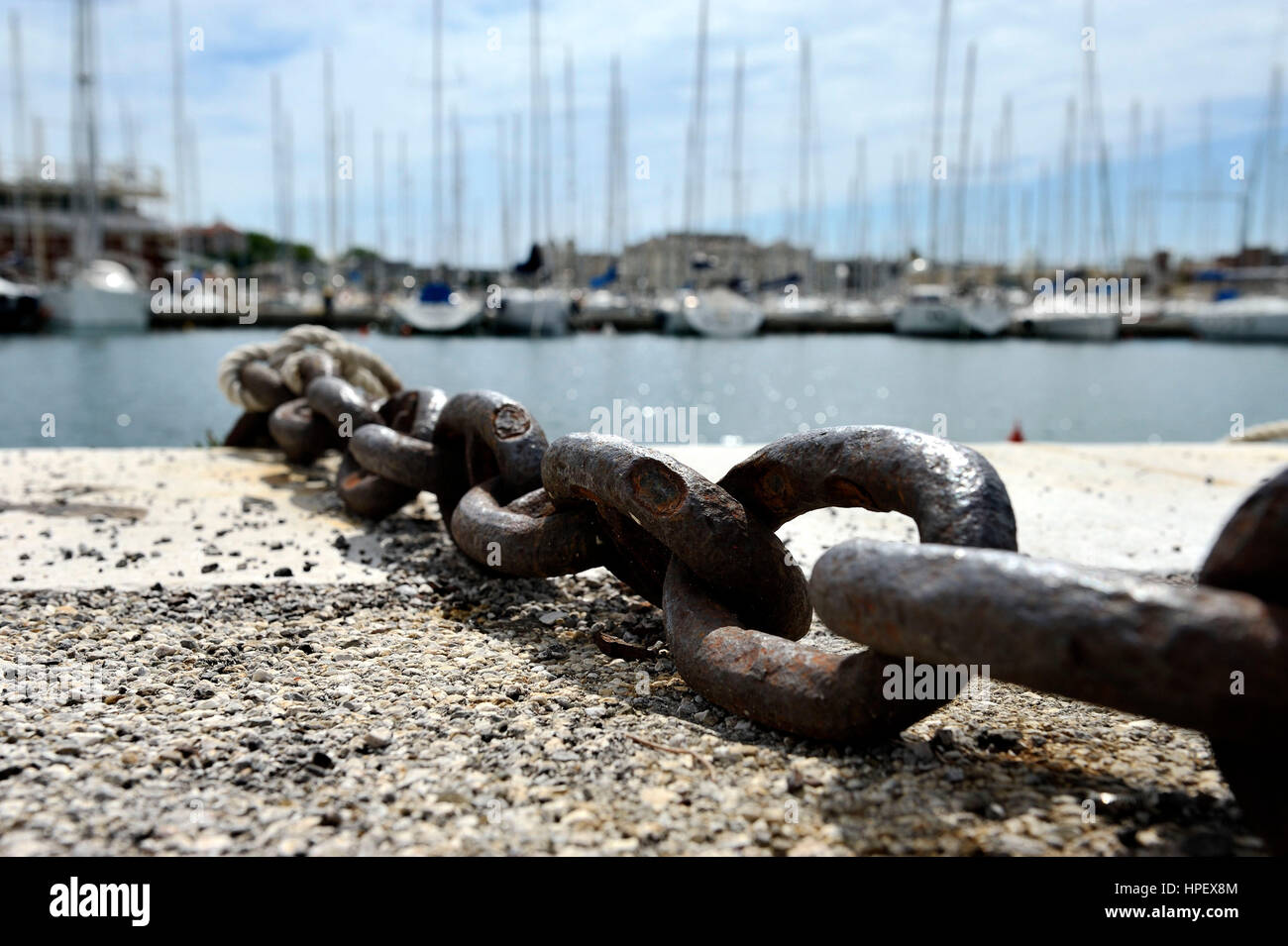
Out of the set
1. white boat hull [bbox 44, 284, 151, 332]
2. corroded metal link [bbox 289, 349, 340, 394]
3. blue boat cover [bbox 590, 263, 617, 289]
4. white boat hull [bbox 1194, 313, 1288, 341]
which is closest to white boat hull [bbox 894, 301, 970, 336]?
white boat hull [bbox 1194, 313, 1288, 341]

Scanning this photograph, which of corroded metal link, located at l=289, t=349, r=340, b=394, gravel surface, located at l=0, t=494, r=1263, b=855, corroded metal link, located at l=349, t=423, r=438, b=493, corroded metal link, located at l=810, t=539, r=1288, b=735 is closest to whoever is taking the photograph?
corroded metal link, located at l=810, t=539, r=1288, b=735

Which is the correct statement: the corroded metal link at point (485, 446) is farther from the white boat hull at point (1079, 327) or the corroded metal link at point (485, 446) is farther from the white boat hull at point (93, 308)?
the white boat hull at point (1079, 327)

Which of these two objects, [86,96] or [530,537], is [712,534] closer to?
[530,537]

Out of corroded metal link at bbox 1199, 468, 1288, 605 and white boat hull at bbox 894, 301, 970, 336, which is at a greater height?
white boat hull at bbox 894, 301, 970, 336

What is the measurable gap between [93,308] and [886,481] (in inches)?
2023

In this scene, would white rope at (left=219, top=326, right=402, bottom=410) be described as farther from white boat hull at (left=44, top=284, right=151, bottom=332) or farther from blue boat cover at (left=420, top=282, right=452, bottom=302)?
white boat hull at (left=44, top=284, right=151, bottom=332)

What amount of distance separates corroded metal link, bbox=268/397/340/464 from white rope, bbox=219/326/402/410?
31cm

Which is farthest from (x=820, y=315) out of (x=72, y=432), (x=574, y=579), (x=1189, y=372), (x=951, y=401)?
(x=574, y=579)

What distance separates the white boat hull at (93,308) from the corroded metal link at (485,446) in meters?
48.8

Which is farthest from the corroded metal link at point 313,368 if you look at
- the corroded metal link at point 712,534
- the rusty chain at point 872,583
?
the corroded metal link at point 712,534

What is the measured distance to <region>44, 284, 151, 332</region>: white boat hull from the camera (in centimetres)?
4622
